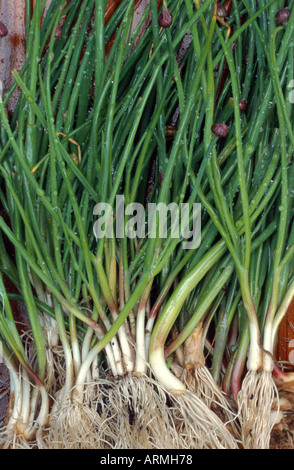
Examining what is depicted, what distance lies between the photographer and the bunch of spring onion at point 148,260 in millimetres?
793

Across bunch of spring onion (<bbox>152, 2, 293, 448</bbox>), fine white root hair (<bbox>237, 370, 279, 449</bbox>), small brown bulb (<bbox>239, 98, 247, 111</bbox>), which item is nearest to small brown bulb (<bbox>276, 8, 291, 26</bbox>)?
bunch of spring onion (<bbox>152, 2, 293, 448</bbox>)

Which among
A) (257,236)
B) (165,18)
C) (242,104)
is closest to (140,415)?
(257,236)

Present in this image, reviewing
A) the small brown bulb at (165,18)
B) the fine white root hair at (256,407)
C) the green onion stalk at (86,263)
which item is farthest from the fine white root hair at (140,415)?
the small brown bulb at (165,18)

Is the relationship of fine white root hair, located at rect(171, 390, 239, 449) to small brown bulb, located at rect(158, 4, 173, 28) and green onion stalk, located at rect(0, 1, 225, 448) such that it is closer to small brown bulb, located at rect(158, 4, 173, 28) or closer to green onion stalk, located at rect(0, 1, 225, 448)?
green onion stalk, located at rect(0, 1, 225, 448)

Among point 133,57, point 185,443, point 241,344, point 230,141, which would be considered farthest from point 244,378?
point 133,57

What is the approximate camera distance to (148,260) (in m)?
0.80

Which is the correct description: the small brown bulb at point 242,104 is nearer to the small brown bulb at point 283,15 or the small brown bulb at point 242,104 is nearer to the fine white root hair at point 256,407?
the small brown bulb at point 283,15

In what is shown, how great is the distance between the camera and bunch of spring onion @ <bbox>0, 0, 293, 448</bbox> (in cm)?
79

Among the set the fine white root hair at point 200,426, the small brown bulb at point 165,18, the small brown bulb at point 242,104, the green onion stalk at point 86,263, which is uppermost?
the small brown bulb at point 165,18

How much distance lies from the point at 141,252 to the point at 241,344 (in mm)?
278

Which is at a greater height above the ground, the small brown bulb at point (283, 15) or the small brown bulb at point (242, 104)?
the small brown bulb at point (283, 15)

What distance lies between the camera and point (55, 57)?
0.94 metres

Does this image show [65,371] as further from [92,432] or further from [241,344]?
[241,344]

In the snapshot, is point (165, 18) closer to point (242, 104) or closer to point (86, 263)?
point (242, 104)
